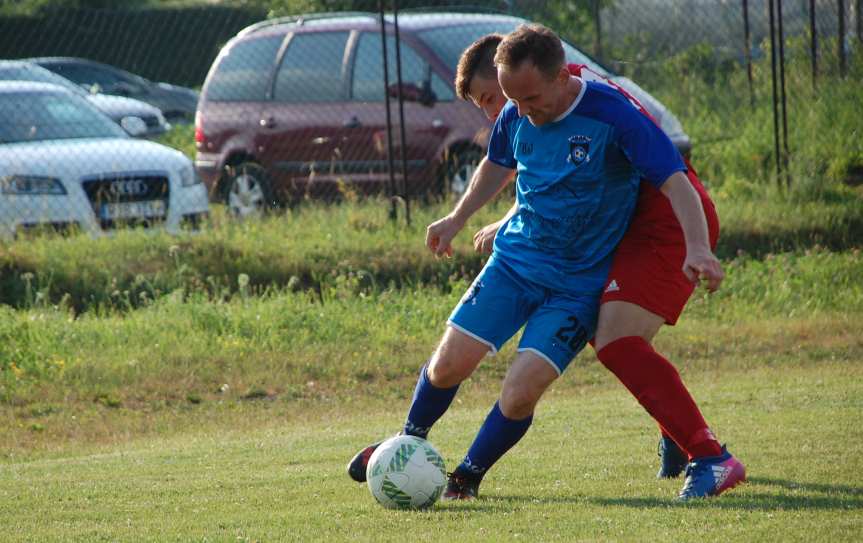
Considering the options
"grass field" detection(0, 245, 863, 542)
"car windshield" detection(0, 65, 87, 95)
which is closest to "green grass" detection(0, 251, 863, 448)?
"grass field" detection(0, 245, 863, 542)

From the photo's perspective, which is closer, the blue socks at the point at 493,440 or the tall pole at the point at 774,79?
the blue socks at the point at 493,440

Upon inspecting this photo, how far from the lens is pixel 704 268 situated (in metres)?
4.93

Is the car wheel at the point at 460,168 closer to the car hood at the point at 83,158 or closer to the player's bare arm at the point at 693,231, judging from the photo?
the car hood at the point at 83,158

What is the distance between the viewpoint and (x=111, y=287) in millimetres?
11430

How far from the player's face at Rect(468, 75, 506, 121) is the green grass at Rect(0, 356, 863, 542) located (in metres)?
1.58

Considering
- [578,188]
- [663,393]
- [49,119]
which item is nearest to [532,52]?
[578,188]

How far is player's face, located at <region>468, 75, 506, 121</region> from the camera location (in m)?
5.89

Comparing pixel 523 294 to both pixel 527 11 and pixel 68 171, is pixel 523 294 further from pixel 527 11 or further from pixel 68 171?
pixel 527 11

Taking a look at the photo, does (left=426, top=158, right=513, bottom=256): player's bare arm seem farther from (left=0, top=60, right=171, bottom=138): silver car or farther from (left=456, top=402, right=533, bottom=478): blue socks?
(left=0, top=60, right=171, bottom=138): silver car

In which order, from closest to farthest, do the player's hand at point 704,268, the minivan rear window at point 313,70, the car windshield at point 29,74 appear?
the player's hand at point 704,268
the minivan rear window at point 313,70
the car windshield at point 29,74

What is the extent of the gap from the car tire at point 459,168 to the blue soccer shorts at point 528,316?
7.55m

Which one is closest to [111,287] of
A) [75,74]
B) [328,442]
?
[328,442]

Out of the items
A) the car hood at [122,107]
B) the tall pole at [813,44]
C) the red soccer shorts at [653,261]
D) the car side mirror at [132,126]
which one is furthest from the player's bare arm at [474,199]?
the car hood at [122,107]

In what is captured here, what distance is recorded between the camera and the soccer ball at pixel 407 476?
534 cm
